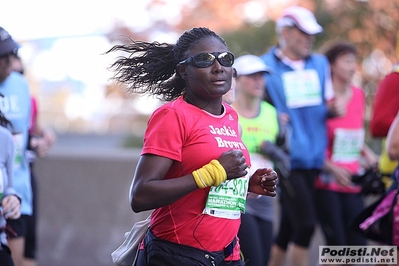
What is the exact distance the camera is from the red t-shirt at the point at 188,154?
390cm

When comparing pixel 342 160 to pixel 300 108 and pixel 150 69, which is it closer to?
pixel 300 108

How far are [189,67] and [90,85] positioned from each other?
21952mm

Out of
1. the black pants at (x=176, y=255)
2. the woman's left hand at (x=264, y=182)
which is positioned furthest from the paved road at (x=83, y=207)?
the black pants at (x=176, y=255)

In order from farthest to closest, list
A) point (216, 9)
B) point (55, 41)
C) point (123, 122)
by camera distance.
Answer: point (123, 122), point (55, 41), point (216, 9)

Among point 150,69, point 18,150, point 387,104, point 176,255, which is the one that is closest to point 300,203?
point 387,104

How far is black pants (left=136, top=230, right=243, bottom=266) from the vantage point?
3965mm

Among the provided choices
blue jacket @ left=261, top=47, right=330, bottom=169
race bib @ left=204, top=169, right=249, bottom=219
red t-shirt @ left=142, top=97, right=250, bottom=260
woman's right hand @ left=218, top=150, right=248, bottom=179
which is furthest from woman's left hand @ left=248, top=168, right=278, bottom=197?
Answer: blue jacket @ left=261, top=47, right=330, bottom=169

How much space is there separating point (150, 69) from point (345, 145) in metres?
3.88

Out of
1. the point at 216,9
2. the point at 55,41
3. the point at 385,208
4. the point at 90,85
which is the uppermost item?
the point at 385,208

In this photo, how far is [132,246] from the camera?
433cm

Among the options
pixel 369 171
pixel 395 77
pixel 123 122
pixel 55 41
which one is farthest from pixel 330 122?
pixel 123 122

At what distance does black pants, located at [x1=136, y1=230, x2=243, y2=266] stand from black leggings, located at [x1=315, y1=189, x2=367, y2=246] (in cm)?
355

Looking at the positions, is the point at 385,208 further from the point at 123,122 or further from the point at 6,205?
the point at 123,122

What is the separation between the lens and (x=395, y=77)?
554 centimetres
